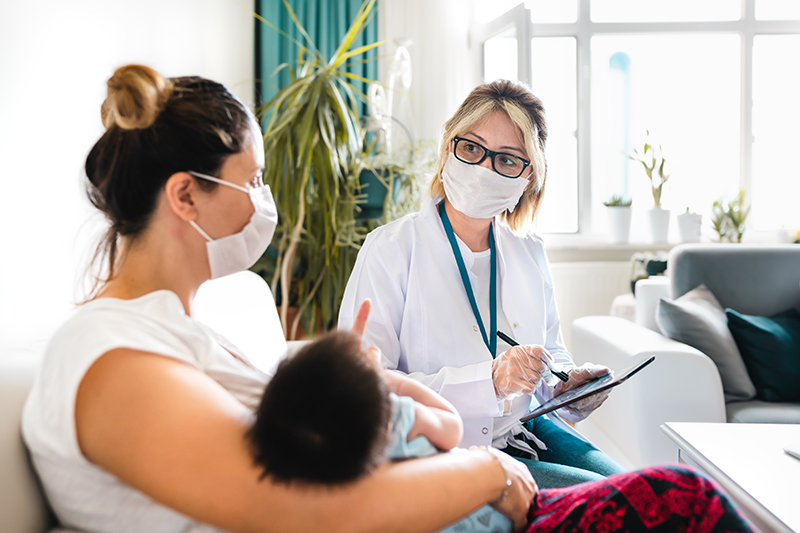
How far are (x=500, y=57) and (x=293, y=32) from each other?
1.50 metres

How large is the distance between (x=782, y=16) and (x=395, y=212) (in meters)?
3.29

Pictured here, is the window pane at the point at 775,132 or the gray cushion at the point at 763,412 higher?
the window pane at the point at 775,132

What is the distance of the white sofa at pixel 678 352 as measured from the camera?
5.84 feet

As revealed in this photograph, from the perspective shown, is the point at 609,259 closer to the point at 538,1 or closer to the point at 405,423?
the point at 538,1

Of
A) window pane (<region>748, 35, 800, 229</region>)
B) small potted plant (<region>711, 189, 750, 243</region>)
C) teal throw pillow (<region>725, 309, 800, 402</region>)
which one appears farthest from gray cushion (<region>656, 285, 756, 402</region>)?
window pane (<region>748, 35, 800, 229</region>)

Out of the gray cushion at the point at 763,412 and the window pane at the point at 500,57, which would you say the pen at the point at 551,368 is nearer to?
the gray cushion at the point at 763,412

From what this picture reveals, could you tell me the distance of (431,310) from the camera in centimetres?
138

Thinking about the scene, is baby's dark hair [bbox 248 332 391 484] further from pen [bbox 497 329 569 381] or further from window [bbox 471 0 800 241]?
window [bbox 471 0 800 241]

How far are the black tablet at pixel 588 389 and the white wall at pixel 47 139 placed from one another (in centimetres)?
95

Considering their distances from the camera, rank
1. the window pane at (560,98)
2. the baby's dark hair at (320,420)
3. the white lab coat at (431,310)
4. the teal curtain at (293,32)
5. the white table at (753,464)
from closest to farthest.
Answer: the baby's dark hair at (320,420)
the white table at (753,464)
the white lab coat at (431,310)
the teal curtain at (293,32)
the window pane at (560,98)

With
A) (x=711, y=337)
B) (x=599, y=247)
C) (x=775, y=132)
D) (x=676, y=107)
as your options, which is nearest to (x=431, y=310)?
(x=711, y=337)

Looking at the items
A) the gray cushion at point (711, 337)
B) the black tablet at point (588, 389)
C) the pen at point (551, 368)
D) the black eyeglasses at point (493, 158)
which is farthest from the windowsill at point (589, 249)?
the black tablet at point (588, 389)

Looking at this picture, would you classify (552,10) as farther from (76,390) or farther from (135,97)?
(76,390)

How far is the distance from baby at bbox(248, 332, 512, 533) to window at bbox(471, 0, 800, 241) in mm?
3711
